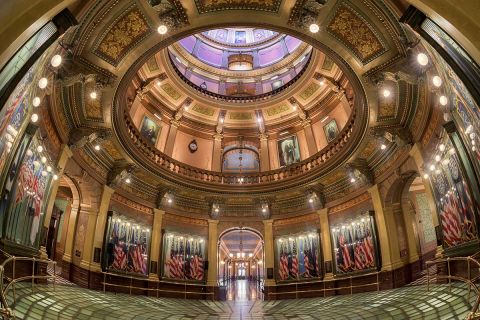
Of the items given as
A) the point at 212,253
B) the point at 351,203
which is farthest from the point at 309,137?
the point at 212,253

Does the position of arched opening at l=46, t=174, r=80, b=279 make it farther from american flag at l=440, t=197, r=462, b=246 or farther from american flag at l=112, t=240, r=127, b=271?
american flag at l=440, t=197, r=462, b=246

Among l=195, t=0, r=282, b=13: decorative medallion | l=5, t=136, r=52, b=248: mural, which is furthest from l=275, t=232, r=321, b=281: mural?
l=195, t=0, r=282, b=13: decorative medallion

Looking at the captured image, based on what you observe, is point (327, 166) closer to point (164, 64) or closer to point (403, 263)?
point (403, 263)

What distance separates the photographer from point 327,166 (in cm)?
1820

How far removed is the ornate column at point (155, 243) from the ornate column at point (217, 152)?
4.81 meters

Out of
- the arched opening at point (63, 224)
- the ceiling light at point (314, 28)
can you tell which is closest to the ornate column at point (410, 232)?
the ceiling light at point (314, 28)

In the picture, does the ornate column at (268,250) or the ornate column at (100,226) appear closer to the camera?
the ornate column at (100,226)

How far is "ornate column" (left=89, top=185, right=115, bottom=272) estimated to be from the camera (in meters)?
15.8

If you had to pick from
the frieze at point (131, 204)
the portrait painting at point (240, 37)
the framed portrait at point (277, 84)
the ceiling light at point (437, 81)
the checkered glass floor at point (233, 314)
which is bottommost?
the checkered glass floor at point (233, 314)

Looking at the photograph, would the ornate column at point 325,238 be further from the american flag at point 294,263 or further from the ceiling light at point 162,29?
the ceiling light at point 162,29

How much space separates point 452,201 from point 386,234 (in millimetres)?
4664

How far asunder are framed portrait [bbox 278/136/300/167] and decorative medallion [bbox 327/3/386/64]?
34.2ft

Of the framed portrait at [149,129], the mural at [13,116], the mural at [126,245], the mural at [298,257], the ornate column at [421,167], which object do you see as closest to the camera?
the mural at [13,116]

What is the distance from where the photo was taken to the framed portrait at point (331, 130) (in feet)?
67.1
